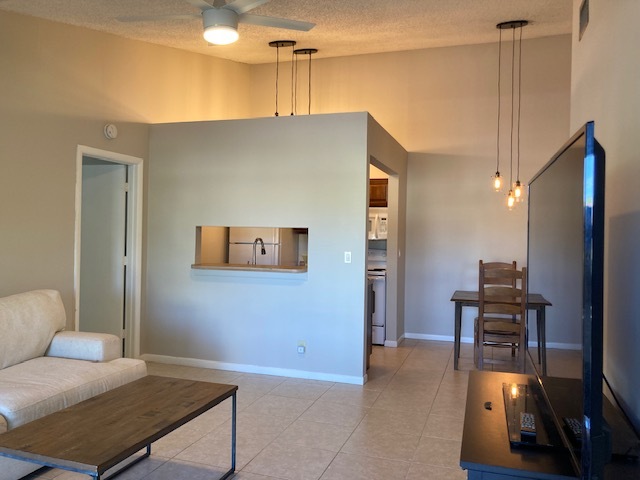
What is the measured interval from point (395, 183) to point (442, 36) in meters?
1.72

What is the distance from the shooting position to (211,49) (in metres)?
5.70

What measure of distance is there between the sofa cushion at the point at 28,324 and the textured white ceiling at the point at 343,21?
2071 millimetres

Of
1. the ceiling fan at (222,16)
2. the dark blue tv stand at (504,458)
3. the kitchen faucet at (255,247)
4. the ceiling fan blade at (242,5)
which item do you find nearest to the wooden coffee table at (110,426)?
the dark blue tv stand at (504,458)

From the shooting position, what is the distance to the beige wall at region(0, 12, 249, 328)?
3.70 meters

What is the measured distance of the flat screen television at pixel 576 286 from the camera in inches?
51.9

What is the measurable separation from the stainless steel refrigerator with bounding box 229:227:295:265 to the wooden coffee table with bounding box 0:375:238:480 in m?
3.44

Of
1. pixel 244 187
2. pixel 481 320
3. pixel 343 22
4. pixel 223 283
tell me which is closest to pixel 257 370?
pixel 223 283

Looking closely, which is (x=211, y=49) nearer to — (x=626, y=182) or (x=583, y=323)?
(x=626, y=182)

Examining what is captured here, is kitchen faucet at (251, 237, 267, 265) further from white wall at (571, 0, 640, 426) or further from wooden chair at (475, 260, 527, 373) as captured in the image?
white wall at (571, 0, 640, 426)

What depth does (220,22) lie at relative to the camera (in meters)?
2.98

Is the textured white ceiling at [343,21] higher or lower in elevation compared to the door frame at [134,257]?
higher

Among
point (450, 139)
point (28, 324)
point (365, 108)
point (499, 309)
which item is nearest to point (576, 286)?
point (28, 324)

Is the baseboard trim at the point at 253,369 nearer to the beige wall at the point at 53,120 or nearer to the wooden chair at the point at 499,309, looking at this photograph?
the beige wall at the point at 53,120

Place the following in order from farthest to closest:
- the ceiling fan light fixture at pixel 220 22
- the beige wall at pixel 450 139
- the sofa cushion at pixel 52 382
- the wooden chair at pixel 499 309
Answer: the beige wall at pixel 450 139
the wooden chair at pixel 499 309
the ceiling fan light fixture at pixel 220 22
the sofa cushion at pixel 52 382
